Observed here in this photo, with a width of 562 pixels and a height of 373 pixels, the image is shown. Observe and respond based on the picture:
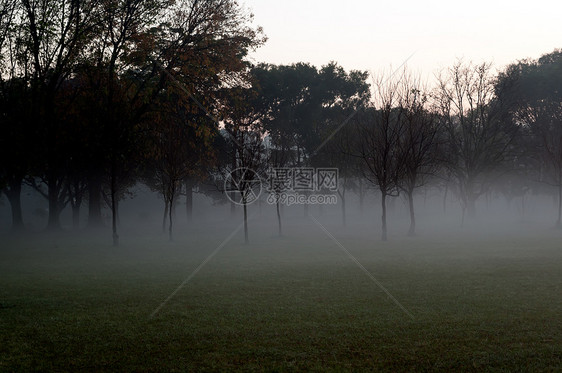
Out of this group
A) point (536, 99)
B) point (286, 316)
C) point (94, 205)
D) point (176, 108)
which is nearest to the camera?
point (286, 316)

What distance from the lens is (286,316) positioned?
9492 millimetres

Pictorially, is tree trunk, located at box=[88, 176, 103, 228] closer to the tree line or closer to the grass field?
the tree line

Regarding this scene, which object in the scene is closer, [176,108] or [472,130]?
[176,108]

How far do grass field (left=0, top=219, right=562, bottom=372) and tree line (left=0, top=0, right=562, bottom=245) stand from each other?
531cm

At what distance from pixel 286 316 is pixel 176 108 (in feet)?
80.0

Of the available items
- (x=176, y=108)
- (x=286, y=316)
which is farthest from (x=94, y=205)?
(x=286, y=316)

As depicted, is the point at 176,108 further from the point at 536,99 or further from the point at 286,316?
the point at 536,99

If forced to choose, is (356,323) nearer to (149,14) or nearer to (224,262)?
(224,262)

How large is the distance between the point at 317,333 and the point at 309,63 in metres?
53.2

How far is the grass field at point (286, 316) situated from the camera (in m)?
7.00

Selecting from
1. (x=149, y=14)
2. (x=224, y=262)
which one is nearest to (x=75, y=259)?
(x=224, y=262)

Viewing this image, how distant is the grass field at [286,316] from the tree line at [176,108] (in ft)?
17.4

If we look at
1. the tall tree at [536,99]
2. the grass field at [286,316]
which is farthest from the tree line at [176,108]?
the grass field at [286,316]

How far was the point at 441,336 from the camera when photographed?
7.97 metres
